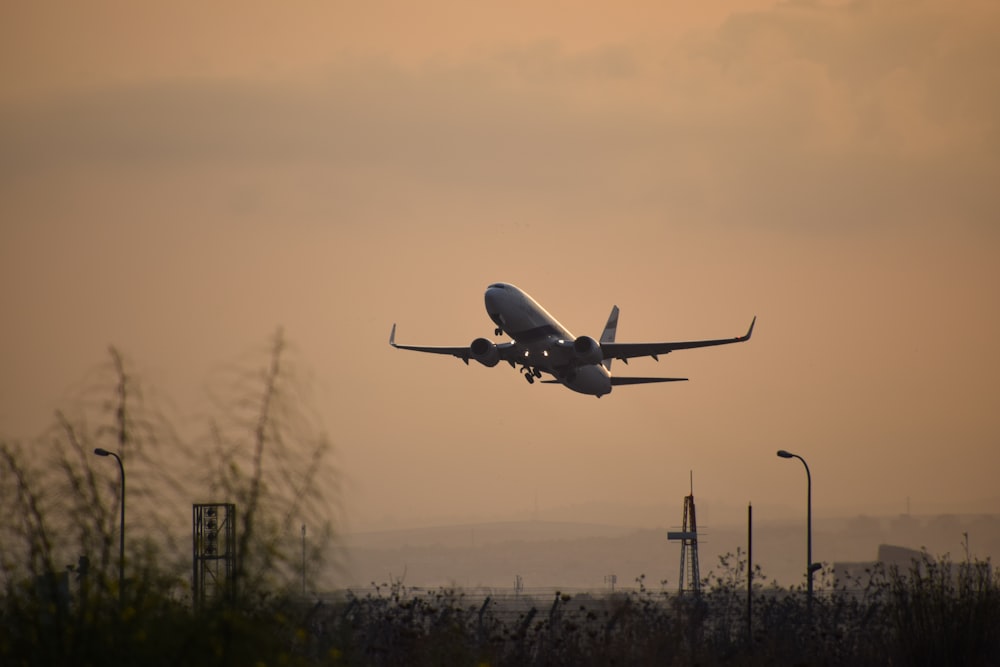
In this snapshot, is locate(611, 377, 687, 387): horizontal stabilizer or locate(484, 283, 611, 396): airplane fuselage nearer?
locate(484, 283, 611, 396): airplane fuselage

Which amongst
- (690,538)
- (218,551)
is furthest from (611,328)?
(218,551)

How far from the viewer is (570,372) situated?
78375 millimetres

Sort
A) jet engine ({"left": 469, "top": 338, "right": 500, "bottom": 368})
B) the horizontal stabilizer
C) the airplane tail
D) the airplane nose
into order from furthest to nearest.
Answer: the airplane tail < the horizontal stabilizer < jet engine ({"left": 469, "top": 338, "right": 500, "bottom": 368}) < the airplane nose

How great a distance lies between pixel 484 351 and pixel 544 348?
3.38 metres

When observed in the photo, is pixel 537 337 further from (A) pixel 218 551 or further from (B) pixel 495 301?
(A) pixel 218 551

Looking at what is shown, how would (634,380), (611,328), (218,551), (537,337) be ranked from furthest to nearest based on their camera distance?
(611,328)
(634,380)
(537,337)
(218,551)

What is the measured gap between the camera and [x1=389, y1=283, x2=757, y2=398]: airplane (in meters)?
70.1

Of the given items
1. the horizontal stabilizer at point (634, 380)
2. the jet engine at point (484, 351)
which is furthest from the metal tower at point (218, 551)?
the horizontal stabilizer at point (634, 380)

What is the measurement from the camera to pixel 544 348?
240 feet

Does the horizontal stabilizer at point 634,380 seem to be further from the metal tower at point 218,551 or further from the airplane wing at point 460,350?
the metal tower at point 218,551

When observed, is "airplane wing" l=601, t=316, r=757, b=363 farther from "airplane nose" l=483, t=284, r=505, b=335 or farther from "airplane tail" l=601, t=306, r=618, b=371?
"airplane tail" l=601, t=306, r=618, b=371

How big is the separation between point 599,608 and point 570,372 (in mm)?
38702

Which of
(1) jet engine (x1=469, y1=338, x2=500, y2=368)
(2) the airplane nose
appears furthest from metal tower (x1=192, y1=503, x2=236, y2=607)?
(1) jet engine (x1=469, y1=338, x2=500, y2=368)

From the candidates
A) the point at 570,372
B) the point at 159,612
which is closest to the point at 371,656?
the point at 159,612
